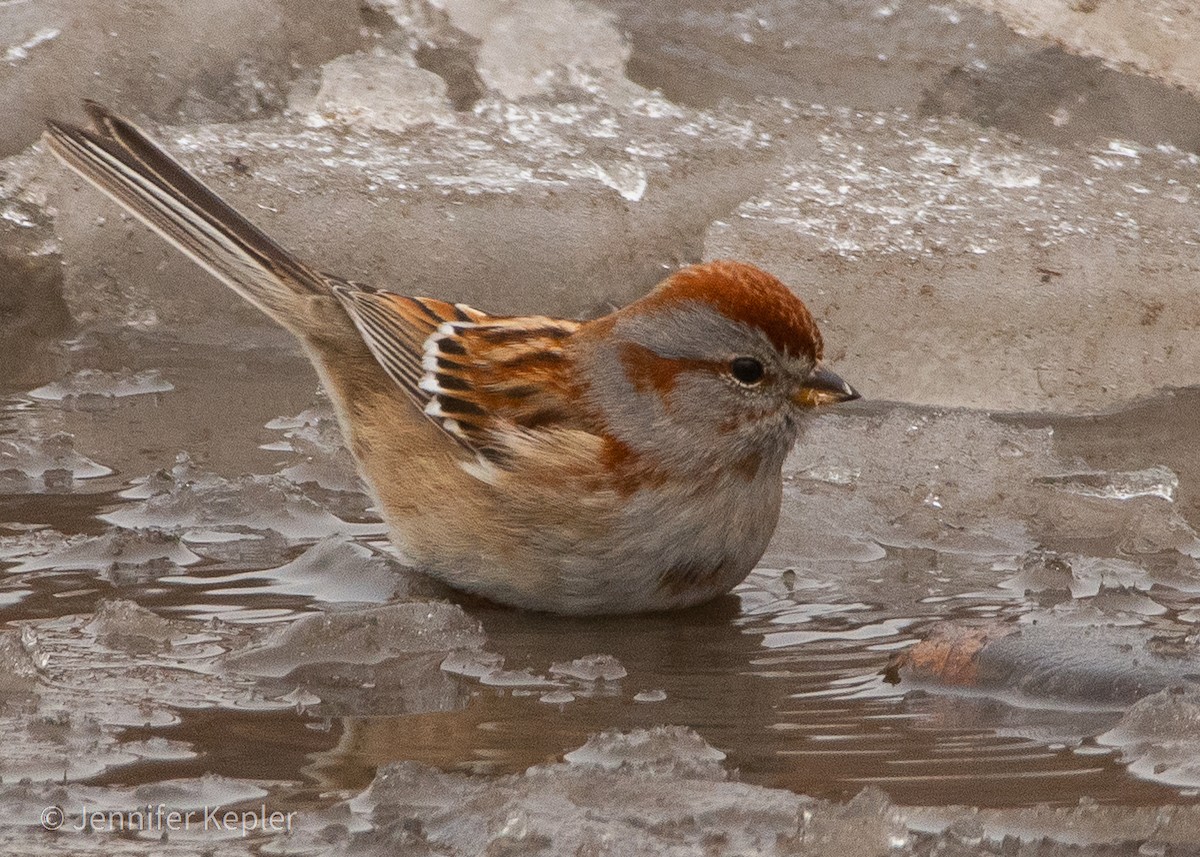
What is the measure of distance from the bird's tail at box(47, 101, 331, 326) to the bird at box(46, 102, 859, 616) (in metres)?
0.61

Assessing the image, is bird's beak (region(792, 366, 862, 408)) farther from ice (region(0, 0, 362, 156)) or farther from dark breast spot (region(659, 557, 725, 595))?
ice (region(0, 0, 362, 156))

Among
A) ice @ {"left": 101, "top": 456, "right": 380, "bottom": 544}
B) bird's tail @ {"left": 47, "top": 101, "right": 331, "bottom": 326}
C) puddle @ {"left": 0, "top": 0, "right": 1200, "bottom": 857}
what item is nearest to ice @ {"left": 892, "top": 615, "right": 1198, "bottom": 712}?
puddle @ {"left": 0, "top": 0, "right": 1200, "bottom": 857}

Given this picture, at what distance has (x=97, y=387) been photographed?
6.16 m

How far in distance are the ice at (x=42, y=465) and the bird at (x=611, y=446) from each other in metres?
0.93

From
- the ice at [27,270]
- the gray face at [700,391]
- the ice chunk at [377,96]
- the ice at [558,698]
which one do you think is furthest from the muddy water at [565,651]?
the ice chunk at [377,96]

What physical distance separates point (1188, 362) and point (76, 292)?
13.4 ft

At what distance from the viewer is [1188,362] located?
6.25 metres

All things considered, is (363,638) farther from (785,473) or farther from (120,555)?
(785,473)

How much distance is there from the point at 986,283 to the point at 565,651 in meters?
2.59

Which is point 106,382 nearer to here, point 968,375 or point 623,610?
point 623,610

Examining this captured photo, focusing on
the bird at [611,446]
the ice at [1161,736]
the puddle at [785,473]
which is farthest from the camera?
the bird at [611,446]

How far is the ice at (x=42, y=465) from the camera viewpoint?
5320 millimetres

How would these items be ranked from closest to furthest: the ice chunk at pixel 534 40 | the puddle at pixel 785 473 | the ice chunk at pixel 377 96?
the puddle at pixel 785 473 < the ice chunk at pixel 377 96 < the ice chunk at pixel 534 40

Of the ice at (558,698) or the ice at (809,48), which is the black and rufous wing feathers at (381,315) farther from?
the ice at (809,48)
